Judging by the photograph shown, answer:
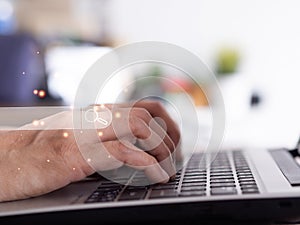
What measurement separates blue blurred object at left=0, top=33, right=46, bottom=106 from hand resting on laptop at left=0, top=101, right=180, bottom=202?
9 cm

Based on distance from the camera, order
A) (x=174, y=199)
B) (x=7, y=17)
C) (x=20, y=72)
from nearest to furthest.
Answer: (x=174, y=199) < (x=20, y=72) < (x=7, y=17)

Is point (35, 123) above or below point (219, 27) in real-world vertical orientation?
below

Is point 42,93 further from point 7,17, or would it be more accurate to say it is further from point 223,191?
point 7,17

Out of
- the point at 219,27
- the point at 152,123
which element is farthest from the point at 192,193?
the point at 219,27

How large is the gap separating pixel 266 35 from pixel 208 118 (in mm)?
1622

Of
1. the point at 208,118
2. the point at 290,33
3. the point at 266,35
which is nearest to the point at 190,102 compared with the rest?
the point at 208,118

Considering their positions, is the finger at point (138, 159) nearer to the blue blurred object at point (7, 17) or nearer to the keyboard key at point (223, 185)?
the keyboard key at point (223, 185)

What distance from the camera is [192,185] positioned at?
362mm

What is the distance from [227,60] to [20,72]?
1.59m

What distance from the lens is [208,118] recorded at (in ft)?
1.85

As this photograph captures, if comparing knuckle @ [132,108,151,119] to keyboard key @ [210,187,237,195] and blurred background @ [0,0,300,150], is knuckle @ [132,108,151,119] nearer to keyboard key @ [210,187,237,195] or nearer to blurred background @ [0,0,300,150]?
keyboard key @ [210,187,237,195]

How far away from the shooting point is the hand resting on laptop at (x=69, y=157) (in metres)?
0.39

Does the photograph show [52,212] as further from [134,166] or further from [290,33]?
[290,33]

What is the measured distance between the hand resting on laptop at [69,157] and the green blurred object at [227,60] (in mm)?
1694
